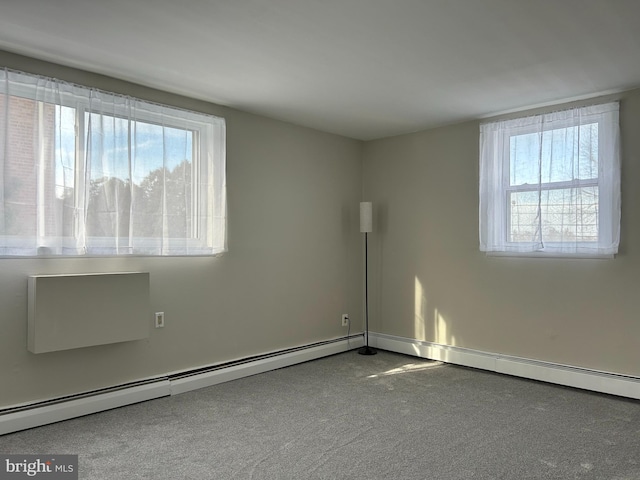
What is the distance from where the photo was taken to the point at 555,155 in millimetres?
3992

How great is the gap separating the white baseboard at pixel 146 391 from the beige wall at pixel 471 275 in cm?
112

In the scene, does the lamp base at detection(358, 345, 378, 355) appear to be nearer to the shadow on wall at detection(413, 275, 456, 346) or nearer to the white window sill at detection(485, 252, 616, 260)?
the shadow on wall at detection(413, 275, 456, 346)

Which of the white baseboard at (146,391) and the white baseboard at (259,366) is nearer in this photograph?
the white baseboard at (146,391)

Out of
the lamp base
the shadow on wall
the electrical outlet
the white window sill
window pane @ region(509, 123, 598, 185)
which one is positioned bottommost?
the lamp base

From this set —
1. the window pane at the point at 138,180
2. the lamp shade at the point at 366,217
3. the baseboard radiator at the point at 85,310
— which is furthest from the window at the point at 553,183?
the baseboard radiator at the point at 85,310

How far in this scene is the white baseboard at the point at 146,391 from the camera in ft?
9.77

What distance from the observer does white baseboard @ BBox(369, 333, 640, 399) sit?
3.71m

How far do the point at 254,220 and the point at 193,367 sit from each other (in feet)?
4.51

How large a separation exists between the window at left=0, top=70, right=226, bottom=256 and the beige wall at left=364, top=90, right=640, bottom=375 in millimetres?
2018

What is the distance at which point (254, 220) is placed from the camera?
441 cm

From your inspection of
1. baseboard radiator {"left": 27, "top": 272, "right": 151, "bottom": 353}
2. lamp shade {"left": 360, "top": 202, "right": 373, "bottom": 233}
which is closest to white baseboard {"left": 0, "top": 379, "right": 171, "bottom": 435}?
baseboard radiator {"left": 27, "top": 272, "right": 151, "bottom": 353}

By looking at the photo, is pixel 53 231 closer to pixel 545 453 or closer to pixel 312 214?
pixel 312 214

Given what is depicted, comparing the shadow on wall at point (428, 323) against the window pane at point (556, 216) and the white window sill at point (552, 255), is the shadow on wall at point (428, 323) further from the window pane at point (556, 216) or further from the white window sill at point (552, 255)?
the window pane at point (556, 216)

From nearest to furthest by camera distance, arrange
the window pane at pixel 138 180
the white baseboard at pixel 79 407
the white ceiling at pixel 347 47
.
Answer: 1. the white ceiling at pixel 347 47
2. the white baseboard at pixel 79 407
3. the window pane at pixel 138 180
